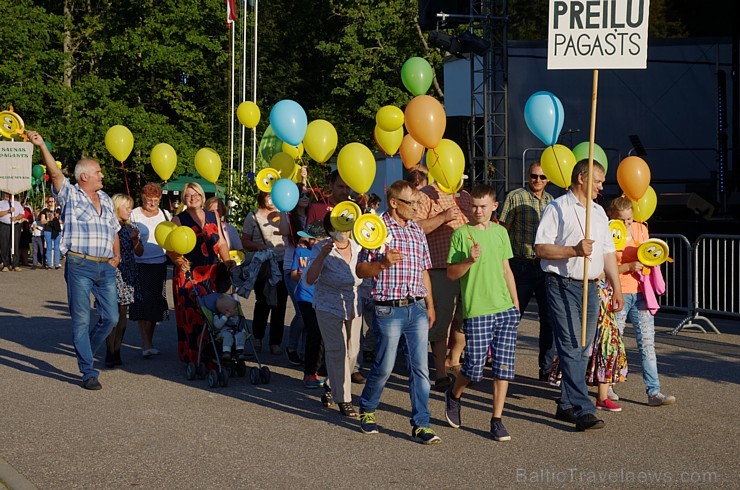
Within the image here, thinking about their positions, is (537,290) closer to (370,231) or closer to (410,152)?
(410,152)

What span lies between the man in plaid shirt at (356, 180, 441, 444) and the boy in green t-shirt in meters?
0.27

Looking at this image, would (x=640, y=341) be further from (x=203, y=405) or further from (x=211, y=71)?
(x=211, y=71)

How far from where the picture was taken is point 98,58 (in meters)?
41.8

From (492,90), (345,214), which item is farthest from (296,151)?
(492,90)

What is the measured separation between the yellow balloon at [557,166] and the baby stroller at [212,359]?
311 centimetres

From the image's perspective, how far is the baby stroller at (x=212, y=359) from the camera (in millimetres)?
9461

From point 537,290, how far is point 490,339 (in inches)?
89.1

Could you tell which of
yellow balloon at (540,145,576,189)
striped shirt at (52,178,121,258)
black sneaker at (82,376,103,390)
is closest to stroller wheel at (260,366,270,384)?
black sneaker at (82,376,103,390)

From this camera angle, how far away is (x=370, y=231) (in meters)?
6.99

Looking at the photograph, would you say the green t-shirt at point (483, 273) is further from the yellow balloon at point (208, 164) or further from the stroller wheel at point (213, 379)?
the yellow balloon at point (208, 164)

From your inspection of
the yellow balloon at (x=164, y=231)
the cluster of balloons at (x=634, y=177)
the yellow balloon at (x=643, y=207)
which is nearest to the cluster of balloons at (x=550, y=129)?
the cluster of balloons at (x=634, y=177)

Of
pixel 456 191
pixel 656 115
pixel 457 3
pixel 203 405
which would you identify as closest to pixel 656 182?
pixel 656 115

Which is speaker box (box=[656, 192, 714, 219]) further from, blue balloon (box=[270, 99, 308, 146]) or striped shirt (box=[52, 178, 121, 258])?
striped shirt (box=[52, 178, 121, 258])

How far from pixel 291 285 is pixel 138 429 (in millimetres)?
2742
